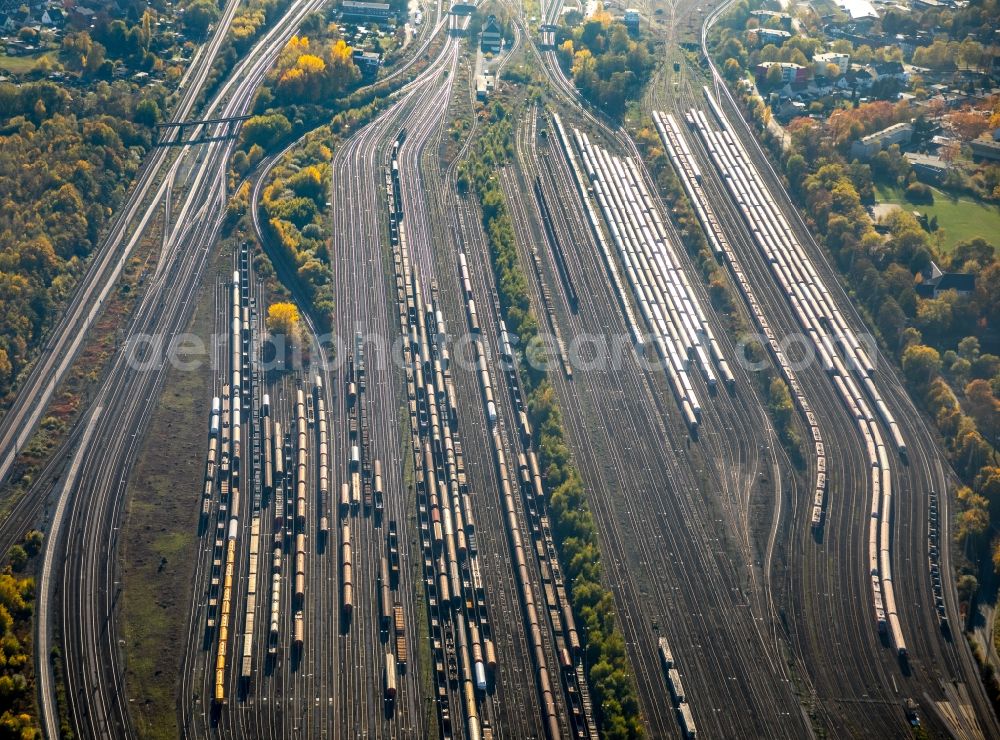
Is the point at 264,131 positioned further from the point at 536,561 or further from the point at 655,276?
the point at 536,561

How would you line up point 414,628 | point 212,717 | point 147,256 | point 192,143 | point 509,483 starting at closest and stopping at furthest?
point 212,717
point 414,628
point 509,483
point 147,256
point 192,143

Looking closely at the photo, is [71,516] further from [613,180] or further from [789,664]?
[613,180]

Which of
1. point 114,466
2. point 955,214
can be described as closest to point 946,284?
point 955,214


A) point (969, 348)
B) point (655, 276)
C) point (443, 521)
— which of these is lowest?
point (443, 521)

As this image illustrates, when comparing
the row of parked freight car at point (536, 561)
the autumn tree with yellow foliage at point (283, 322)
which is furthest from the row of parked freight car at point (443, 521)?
the autumn tree with yellow foliage at point (283, 322)

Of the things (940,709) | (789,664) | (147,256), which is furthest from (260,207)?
(940,709)
